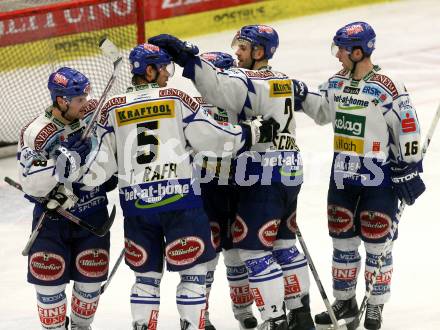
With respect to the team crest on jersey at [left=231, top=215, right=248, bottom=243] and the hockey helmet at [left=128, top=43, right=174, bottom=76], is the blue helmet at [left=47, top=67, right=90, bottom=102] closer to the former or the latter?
the hockey helmet at [left=128, top=43, right=174, bottom=76]

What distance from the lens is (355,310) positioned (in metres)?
6.57

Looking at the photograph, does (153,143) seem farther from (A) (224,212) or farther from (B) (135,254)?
(A) (224,212)

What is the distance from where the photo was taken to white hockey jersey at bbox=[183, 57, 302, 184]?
19.7ft

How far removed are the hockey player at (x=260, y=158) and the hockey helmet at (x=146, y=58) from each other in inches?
9.8

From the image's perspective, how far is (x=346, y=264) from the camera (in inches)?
253

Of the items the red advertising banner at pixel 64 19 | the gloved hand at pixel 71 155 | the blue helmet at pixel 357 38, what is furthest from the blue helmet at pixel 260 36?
the red advertising banner at pixel 64 19

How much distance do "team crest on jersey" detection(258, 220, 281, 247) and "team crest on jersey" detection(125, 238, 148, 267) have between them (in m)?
0.65

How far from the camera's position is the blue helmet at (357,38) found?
611cm

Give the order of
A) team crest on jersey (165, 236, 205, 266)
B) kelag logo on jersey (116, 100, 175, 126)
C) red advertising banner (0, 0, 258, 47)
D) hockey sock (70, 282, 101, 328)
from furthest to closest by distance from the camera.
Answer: red advertising banner (0, 0, 258, 47)
hockey sock (70, 282, 101, 328)
team crest on jersey (165, 236, 205, 266)
kelag logo on jersey (116, 100, 175, 126)

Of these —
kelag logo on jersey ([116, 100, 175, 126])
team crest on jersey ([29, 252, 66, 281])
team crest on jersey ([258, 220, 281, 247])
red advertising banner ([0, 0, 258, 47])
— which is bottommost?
red advertising banner ([0, 0, 258, 47])

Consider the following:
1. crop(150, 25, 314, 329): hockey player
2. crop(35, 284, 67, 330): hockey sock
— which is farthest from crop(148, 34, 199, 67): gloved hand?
crop(35, 284, 67, 330): hockey sock

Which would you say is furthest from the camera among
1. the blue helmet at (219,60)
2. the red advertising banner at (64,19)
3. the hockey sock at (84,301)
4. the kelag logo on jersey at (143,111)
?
the red advertising banner at (64,19)

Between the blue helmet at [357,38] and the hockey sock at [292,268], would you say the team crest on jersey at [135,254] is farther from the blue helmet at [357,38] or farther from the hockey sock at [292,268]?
the blue helmet at [357,38]

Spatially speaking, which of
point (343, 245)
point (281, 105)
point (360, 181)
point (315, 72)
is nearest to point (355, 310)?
point (343, 245)
